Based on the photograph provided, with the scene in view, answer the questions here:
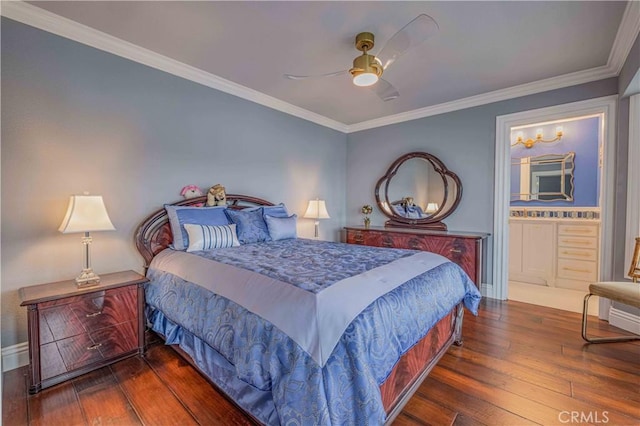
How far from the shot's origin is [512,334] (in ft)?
8.86

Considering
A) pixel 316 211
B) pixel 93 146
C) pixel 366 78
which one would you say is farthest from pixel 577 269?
pixel 93 146

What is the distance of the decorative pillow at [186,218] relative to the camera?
2.66 m

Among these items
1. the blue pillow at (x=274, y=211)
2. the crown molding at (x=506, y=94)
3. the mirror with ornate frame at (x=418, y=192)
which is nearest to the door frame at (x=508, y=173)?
the crown molding at (x=506, y=94)

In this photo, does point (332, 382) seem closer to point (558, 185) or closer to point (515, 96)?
point (515, 96)

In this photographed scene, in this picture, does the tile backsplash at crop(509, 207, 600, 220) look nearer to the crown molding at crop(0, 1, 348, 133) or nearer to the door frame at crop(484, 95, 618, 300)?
the door frame at crop(484, 95, 618, 300)

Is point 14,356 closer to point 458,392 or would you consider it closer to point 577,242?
point 458,392

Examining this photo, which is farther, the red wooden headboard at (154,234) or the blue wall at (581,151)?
the blue wall at (581,151)

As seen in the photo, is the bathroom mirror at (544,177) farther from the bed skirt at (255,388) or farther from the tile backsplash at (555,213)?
the bed skirt at (255,388)

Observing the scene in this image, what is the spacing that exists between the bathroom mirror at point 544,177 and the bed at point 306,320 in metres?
3.43

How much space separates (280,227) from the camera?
10.8 ft

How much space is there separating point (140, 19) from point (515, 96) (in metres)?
4.04

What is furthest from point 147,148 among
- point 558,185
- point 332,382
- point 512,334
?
point 558,185

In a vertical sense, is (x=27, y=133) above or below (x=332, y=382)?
above

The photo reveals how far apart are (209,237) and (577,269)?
4.98 metres
